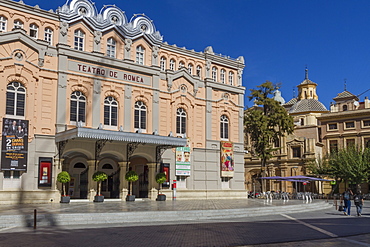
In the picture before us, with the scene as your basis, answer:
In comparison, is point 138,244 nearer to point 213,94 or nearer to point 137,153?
point 137,153

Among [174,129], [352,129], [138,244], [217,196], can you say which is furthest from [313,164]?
[138,244]

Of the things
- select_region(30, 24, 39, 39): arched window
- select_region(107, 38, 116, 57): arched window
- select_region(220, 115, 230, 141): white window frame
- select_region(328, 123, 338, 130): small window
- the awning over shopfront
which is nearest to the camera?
the awning over shopfront

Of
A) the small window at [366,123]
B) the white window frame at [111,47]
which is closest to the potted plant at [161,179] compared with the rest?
the white window frame at [111,47]

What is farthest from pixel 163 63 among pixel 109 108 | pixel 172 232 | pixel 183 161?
pixel 172 232

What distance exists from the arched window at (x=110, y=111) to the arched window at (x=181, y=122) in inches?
250

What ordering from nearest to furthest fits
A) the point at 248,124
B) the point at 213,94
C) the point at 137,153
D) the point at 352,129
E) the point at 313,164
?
the point at 137,153
the point at 213,94
the point at 248,124
the point at 313,164
the point at 352,129

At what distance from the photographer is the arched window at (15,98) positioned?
3041 cm

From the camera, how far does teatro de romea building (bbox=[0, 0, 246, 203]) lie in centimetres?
3069

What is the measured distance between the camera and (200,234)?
16906 mm

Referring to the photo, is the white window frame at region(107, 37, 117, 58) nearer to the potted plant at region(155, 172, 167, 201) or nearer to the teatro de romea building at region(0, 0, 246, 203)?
the teatro de romea building at region(0, 0, 246, 203)

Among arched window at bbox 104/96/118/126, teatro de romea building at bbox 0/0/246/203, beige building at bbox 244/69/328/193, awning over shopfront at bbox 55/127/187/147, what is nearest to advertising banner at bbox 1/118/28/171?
teatro de romea building at bbox 0/0/246/203

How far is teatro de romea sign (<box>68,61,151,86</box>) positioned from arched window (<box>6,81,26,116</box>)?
4209 mm

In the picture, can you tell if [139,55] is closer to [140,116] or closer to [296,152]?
[140,116]

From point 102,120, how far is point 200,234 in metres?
19.5
